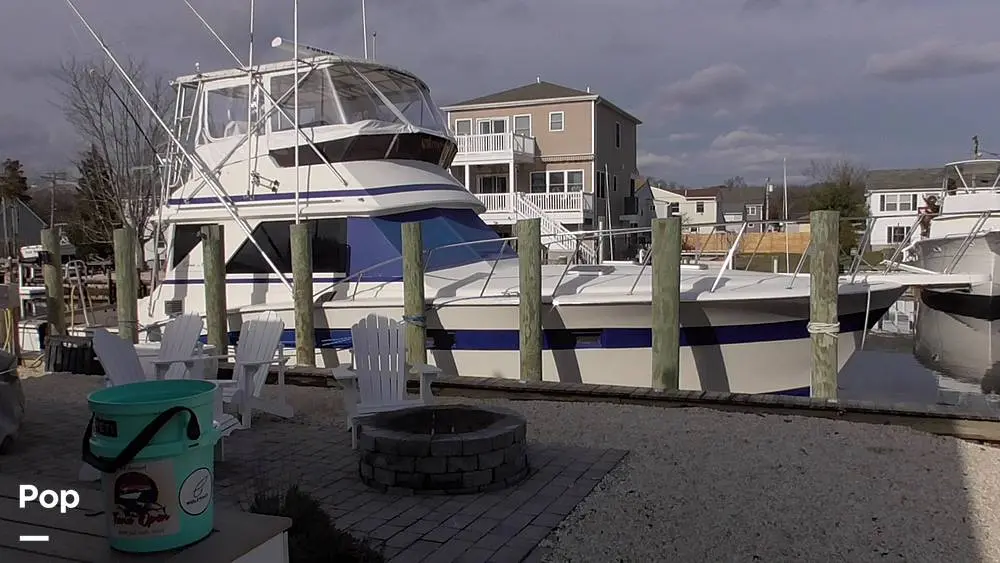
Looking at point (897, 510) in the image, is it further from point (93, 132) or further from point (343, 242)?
point (93, 132)

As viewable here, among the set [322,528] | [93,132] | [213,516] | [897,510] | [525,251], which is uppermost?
[93,132]

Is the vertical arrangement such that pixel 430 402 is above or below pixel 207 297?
below

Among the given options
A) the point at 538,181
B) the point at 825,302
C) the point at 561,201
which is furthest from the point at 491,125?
the point at 825,302

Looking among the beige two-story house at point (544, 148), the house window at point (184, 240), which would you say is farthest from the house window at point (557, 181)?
the house window at point (184, 240)

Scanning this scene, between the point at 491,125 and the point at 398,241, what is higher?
the point at 491,125

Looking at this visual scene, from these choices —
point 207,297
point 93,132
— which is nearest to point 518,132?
point 93,132

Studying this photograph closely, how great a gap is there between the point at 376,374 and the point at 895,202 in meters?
54.4

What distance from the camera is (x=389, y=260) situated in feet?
Result: 33.6

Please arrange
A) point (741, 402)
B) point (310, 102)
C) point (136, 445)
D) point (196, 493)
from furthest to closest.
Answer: point (310, 102) < point (741, 402) < point (196, 493) < point (136, 445)

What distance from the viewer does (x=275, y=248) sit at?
11.1 metres

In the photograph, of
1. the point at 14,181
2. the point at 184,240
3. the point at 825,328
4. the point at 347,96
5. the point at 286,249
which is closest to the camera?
the point at 825,328

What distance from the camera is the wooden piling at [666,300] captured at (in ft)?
26.8

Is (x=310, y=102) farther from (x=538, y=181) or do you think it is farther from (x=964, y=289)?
(x=538, y=181)

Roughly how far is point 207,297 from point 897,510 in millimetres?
8490
